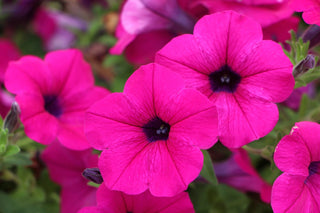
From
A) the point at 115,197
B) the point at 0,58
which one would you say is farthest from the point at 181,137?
the point at 0,58

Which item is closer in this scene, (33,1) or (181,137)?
(181,137)

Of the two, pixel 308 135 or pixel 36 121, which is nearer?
pixel 308 135

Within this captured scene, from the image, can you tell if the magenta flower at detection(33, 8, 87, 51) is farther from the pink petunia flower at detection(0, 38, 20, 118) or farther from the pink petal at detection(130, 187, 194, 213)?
the pink petal at detection(130, 187, 194, 213)

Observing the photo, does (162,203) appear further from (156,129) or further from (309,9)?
(309,9)

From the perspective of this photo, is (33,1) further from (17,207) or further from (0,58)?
(17,207)

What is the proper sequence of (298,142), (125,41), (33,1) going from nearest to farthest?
1. (298,142)
2. (125,41)
3. (33,1)

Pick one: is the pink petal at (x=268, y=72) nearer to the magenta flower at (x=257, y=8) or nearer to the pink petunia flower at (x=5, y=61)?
the magenta flower at (x=257, y=8)

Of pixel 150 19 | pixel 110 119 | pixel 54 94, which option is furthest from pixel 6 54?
pixel 110 119

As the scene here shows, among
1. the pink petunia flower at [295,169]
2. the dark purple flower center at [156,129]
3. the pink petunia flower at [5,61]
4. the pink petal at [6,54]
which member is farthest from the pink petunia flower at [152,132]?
the pink petal at [6,54]
